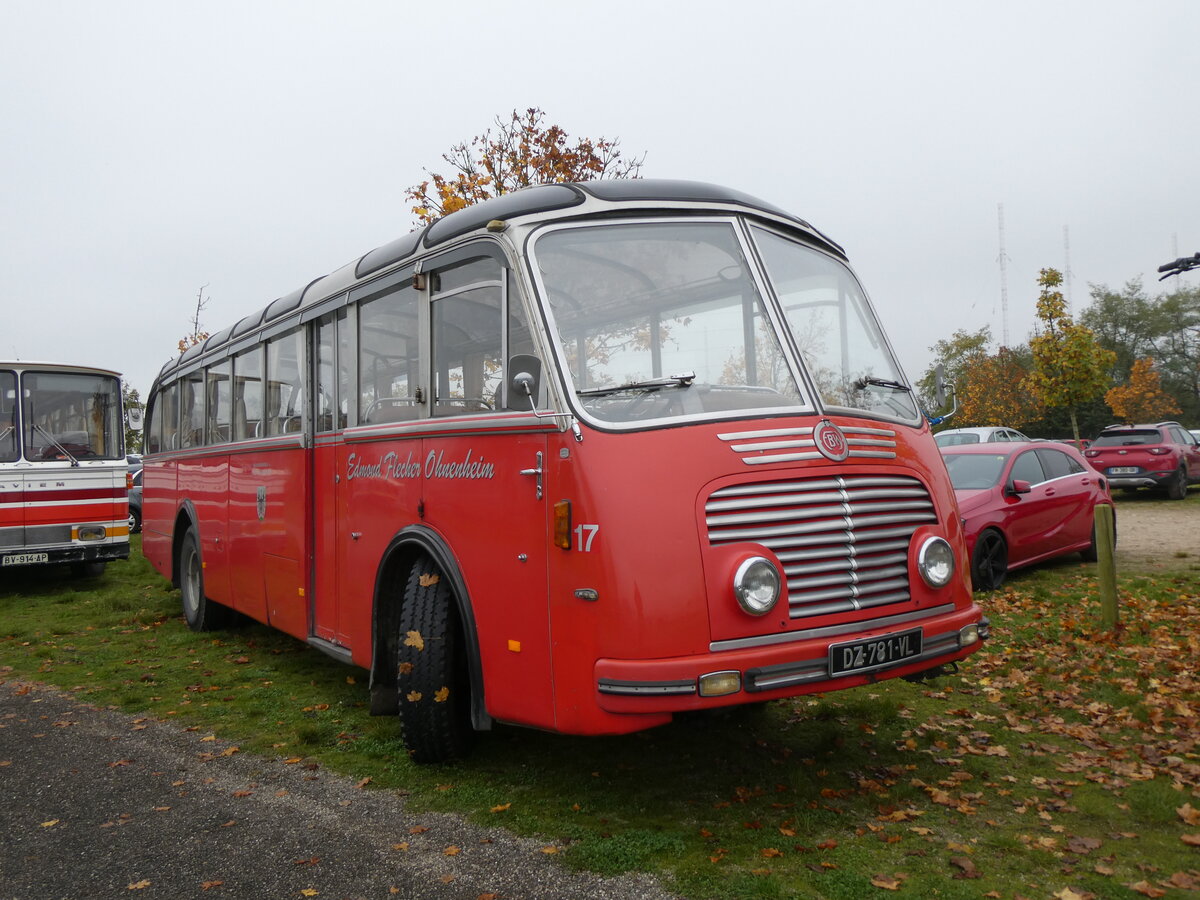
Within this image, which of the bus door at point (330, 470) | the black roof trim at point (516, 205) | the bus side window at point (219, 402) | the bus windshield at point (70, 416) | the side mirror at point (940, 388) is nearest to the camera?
the black roof trim at point (516, 205)

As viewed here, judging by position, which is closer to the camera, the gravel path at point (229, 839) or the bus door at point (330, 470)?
the gravel path at point (229, 839)

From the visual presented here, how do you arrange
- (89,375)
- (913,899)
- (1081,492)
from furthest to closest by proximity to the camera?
1. (89,375)
2. (1081,492)
3. (913,899)

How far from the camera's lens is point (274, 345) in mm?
7703

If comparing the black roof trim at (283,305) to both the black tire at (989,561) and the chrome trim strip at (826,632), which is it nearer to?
the chrome trim strip at (826,632)

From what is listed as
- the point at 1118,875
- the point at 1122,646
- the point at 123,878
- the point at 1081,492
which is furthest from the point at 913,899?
the point at 1081,492

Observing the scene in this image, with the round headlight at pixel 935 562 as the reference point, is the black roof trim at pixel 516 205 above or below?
above

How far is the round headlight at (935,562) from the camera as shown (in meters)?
4.41

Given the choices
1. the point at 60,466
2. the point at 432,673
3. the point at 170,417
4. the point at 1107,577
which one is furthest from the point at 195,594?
the point at 1107,577

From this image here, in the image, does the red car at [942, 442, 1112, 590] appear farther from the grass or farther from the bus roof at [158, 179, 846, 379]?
the bus roof at [158, 179, 846, 379]

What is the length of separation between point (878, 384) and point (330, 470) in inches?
142

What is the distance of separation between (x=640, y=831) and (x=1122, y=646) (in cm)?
480

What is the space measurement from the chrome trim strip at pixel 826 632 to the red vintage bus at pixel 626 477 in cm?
1

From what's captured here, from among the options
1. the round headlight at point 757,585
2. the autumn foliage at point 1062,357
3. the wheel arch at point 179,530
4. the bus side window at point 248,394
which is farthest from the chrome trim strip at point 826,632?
the autumn foliage at point 1062,357

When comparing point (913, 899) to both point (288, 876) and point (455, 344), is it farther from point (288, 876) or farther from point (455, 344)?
point (455, 344)
